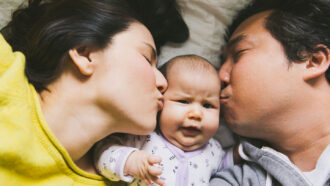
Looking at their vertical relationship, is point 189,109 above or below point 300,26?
below

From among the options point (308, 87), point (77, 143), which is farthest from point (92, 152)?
point (308, 87)

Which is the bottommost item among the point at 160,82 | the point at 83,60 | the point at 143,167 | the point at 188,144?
the point at 188,144

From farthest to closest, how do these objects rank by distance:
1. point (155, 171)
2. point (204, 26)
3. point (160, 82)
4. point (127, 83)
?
1. point (204, 26)
2. point (160, 82)
3. point (127, 83)
4. point (155, 171)

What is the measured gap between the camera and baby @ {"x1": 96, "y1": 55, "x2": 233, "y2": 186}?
1.05m

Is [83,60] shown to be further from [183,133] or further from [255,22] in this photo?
[255,22]

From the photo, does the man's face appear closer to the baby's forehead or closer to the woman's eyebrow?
the woman's eyebrow

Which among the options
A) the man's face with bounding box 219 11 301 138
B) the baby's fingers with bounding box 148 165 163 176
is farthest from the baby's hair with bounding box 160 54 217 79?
the baby's fingers with bounding box 148 165 163 176

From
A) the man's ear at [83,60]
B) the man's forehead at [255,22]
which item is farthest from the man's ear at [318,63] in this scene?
the man's ear at [83,60]

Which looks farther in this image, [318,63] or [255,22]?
[255,22]

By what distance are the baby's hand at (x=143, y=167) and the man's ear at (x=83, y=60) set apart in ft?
1.12

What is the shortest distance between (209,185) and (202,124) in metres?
0.27

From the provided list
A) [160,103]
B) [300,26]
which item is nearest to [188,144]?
[160,103]

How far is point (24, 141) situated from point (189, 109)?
61cm

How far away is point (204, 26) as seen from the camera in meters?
1.43
